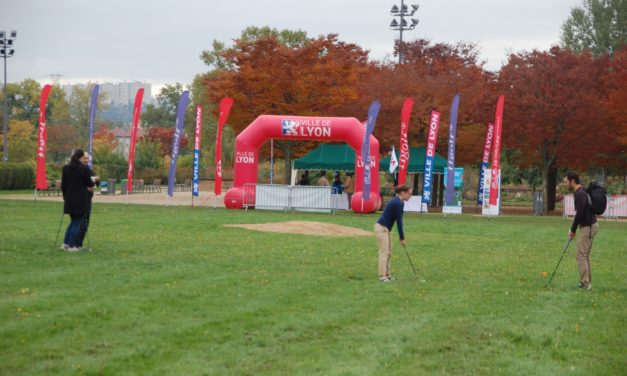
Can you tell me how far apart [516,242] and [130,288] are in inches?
528

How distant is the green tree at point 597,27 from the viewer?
59.6 meters

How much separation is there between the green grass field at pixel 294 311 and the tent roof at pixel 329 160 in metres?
21.0

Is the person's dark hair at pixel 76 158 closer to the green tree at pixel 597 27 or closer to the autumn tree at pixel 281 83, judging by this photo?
the autumn tree at pixel 281 83

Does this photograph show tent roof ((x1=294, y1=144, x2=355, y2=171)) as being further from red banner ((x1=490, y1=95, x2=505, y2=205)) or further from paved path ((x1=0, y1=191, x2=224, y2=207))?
red banner ((x1=490, y1=95, x2=505, y2=205))

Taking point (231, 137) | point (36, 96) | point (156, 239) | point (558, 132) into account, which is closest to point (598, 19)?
point (558, 132)

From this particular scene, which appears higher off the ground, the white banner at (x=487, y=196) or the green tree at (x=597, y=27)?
the green tree at (x=597, y=27)

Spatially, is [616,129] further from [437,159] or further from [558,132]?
[437,159]

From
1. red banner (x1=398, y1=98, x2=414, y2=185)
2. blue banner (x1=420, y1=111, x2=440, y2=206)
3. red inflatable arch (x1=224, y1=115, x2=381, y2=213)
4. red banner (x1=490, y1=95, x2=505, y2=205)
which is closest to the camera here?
red banner (x1=398, y1=98, x2=414, y2=185)

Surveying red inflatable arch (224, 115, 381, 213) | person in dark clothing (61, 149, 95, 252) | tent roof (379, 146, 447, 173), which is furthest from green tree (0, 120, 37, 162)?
person in dark clothing (61, 149, 95, 252)

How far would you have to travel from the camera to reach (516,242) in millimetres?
22219

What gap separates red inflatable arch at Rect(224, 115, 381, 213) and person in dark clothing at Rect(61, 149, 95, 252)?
18588mm

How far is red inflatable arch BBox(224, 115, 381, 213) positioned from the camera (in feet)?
113

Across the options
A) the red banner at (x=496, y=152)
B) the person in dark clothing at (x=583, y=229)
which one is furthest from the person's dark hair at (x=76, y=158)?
the red banner at (x=496, y=152)

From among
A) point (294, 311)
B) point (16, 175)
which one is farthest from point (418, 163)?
point (294, 311)
